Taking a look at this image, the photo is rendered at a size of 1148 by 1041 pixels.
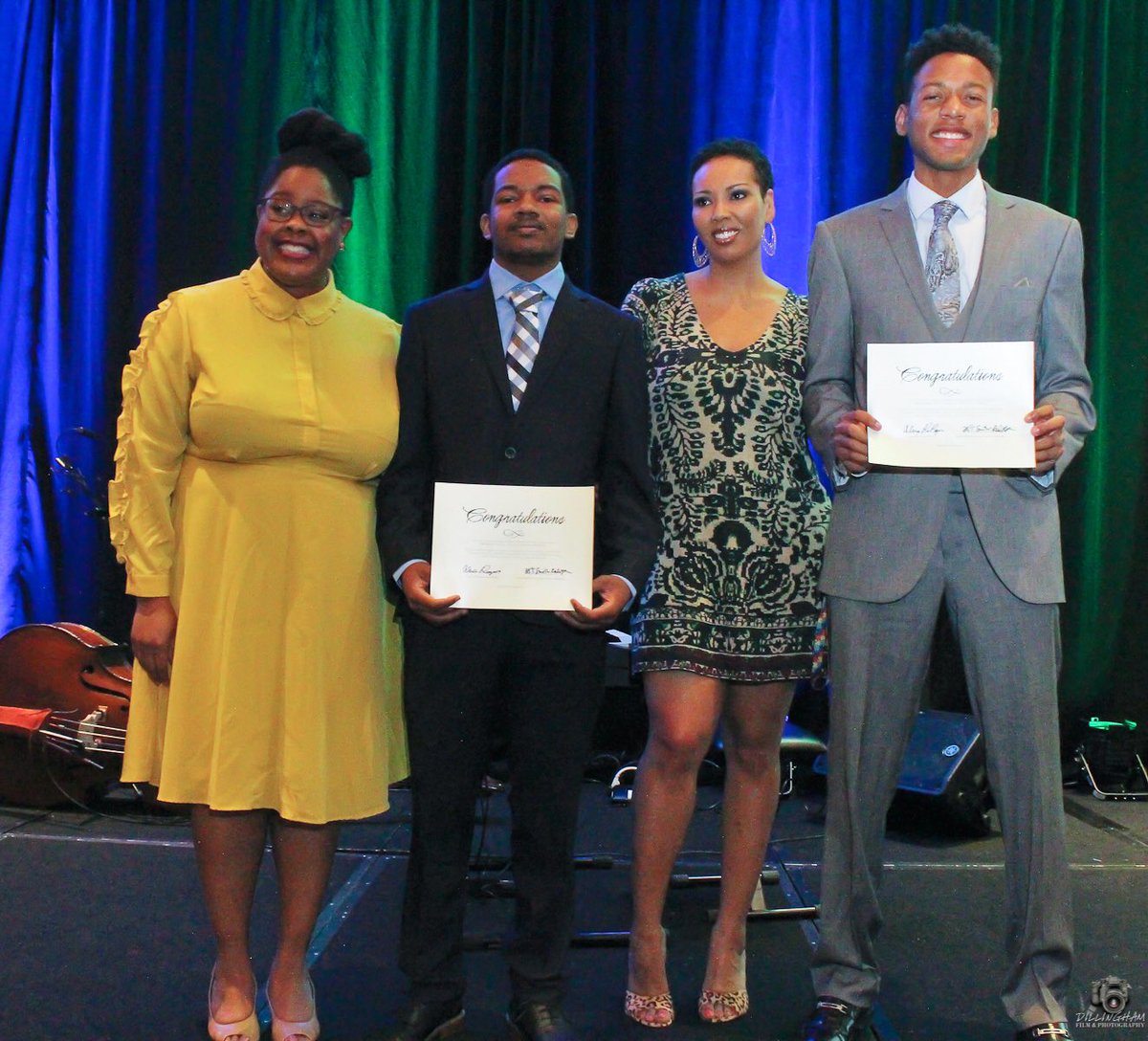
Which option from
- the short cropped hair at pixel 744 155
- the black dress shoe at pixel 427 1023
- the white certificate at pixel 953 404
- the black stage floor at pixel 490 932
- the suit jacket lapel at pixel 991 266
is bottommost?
the black stage floor at pixel 490 932

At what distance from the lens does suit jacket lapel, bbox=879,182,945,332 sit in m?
2.18

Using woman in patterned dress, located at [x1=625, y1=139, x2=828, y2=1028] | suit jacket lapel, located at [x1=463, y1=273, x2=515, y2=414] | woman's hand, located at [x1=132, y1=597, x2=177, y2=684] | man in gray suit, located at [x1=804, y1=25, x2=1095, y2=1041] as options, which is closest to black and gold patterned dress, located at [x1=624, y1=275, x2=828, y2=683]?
woman in patterned dress, located at [x1=625, y1=139, x2=828, y2=1028]

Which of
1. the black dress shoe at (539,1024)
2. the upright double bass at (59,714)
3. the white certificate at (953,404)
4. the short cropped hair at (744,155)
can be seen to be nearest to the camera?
the white certificate at (953,404)

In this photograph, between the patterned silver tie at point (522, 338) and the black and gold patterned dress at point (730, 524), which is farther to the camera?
the black and gold patterned dress at point (730, 524)

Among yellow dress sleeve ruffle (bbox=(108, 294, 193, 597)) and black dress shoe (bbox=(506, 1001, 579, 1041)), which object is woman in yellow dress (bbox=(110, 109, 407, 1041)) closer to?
yellow dress sleeve ruffle (bbox=(108, 294, 193, 597))

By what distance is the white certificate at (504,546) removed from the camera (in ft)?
6.93

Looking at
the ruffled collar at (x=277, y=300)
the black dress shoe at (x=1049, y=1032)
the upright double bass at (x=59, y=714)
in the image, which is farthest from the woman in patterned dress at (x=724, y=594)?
the upright double bass at (x=59, y=714)

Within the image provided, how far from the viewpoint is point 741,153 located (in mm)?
2488

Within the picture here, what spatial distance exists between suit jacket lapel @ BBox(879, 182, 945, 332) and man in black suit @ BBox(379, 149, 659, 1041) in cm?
54

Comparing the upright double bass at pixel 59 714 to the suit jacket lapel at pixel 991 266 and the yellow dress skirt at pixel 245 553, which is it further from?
the suit jacket lapel at pixel 991 266

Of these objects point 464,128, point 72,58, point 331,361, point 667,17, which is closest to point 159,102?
point 72,58

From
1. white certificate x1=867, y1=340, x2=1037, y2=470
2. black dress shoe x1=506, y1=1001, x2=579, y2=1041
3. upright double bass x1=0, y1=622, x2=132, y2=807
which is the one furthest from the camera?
upright double bass x1=0, y1=622, x2=132, y2=807

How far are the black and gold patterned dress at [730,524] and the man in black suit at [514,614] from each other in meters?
0.14

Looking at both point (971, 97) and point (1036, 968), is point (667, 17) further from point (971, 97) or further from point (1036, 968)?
point (1036, 968)
